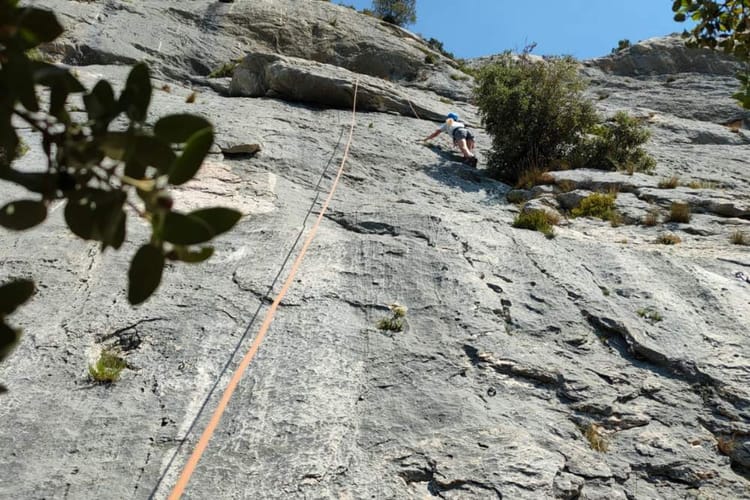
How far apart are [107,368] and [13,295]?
3.85 metres

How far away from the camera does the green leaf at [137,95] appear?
88 cm

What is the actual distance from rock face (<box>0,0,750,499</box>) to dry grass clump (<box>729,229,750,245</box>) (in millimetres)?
116

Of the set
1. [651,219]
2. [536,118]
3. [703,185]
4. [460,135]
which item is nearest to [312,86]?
[460,135]

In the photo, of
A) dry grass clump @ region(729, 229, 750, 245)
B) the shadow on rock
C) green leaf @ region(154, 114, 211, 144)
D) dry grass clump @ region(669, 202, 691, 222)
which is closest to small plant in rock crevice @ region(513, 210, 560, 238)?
the shadow on rock

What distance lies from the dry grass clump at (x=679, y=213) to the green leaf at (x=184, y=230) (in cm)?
934

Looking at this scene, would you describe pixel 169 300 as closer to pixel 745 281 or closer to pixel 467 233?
pixel 467 233

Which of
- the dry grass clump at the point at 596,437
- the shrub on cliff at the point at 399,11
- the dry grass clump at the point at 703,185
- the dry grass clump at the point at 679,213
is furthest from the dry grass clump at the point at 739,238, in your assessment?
the shrub on cliff at the point at 399,11

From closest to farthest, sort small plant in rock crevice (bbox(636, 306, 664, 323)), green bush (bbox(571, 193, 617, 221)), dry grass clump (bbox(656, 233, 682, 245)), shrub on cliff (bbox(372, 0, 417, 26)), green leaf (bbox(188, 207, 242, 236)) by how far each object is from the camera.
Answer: green leaf (bbox(188, 207, 242, 236)) → small plant in rock crevice (bbox(636, 306, 664, 323)) → dry grass clump (bbox(656, 233, 682, 245)) → green bush (bbox(571, 193, 617, 221)) → shrub on cliff (bbox(372, 0, 417, 26))

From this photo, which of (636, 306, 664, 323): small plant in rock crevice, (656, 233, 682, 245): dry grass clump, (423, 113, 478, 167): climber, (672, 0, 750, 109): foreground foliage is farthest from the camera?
(423, 113, 478, 167): climber

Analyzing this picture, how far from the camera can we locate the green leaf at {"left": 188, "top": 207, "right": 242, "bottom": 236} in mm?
821

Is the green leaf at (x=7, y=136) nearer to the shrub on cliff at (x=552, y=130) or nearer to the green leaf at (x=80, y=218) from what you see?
the green leaf at (x=80, y=218)

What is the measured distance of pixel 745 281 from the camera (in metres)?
6.69

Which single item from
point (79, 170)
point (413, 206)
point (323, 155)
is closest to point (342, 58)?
point (323, 155)

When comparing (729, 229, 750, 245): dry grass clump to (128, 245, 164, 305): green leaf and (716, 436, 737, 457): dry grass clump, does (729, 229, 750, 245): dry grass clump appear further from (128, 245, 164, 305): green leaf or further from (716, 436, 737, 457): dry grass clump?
(128, 245, 164, 305): green leaf
